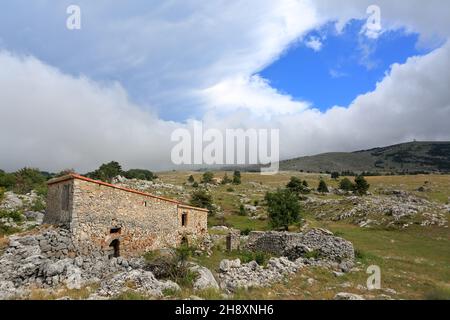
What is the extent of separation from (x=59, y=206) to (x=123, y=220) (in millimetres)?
3845

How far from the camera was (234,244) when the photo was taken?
101 feet

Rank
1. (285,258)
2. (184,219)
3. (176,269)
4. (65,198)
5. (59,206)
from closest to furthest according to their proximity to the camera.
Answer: (176,269)
(65,198)
(59,206)
(285,258)
(184,219)

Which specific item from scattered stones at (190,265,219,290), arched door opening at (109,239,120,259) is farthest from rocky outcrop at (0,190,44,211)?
scattered stones at (190,265,219,290)

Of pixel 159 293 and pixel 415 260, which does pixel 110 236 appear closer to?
pixel 159 293

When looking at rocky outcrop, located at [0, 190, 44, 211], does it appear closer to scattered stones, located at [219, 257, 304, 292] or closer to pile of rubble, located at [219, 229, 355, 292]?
pile of rubble, located at [219, 229, 355, 292]

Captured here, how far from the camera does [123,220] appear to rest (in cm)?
2095

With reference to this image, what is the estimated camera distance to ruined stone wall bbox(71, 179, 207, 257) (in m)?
17.8

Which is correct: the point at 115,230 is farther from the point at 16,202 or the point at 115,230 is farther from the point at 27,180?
the point at 27,180

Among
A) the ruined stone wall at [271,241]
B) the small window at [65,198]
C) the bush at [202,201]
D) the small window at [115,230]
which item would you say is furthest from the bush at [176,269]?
the bush at [202,201]

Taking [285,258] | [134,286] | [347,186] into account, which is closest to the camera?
[134,286]

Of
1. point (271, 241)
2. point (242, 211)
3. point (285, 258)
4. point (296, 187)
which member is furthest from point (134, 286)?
point (296, 187)

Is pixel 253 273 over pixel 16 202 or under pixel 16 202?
under

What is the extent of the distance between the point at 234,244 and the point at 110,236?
14.0 metres
